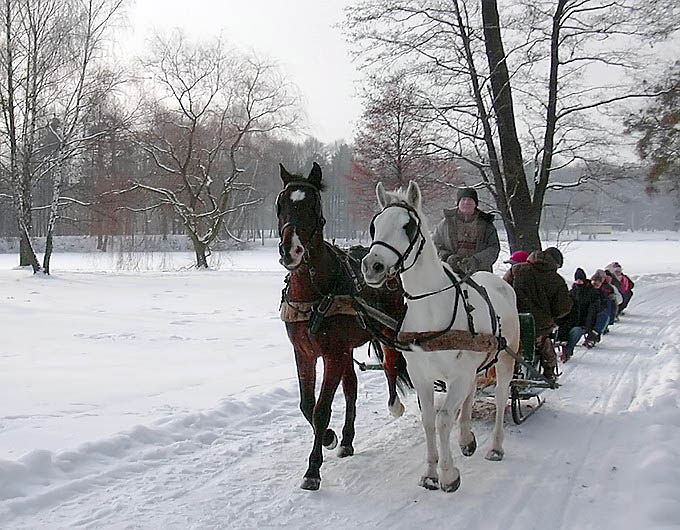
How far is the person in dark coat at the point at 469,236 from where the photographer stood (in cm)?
675

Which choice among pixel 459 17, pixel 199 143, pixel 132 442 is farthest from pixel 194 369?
pixel 199 143

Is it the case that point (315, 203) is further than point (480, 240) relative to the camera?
No

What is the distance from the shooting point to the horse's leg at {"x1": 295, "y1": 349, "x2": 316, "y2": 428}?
5.35m

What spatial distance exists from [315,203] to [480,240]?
2.44 m

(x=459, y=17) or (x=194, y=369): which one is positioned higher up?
(x=459, y=17)

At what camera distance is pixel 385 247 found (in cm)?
436

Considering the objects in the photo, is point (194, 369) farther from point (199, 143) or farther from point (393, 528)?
point (199, 143)

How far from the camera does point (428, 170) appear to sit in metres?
18.1

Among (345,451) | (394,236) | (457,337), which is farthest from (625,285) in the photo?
(394,236)

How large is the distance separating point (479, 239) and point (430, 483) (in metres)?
2.81

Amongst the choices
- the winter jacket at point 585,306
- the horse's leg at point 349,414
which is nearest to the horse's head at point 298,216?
the horse's leg at point 349,414

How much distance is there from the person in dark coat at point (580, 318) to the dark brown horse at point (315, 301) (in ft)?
19.0

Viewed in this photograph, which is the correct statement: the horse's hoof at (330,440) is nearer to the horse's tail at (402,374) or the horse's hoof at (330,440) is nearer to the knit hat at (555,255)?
the horse's tail at (402,374)

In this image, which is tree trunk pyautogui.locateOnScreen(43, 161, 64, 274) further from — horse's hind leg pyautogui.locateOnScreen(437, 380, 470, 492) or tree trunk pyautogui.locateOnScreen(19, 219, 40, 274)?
horse's hind leg pyautogui.locateOnScreen(437, 380, 470, 492)
